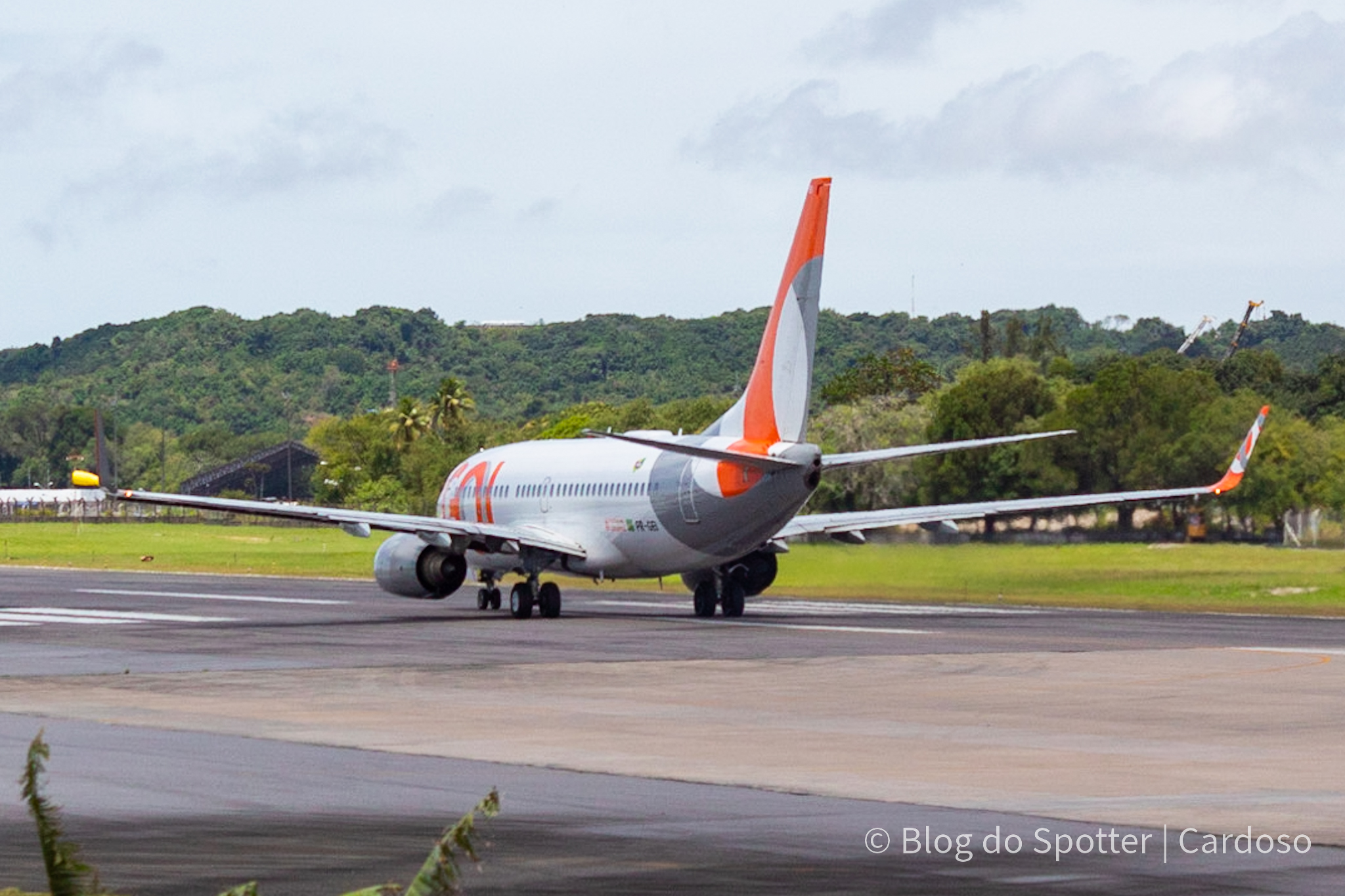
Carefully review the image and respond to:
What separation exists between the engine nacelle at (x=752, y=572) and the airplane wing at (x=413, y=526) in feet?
8.15

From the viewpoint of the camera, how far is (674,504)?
41250mm

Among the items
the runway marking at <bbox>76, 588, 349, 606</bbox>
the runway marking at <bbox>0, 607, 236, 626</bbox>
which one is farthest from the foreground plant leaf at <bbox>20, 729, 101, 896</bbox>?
the runway marking at <bbox>76, 588, 349, 606</bbox>

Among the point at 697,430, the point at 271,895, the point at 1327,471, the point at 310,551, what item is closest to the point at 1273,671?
the point at 271,895

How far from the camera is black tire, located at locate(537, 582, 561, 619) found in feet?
141

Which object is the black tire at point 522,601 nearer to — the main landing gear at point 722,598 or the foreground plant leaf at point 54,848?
the main landing gear at point 722,598

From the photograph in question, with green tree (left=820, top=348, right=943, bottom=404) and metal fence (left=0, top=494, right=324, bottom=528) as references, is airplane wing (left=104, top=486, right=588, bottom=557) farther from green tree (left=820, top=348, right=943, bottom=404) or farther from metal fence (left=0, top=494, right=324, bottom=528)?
green tree (left=820, top=348, right=943, bottom=404)

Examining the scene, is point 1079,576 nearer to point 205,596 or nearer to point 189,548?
point 205,596

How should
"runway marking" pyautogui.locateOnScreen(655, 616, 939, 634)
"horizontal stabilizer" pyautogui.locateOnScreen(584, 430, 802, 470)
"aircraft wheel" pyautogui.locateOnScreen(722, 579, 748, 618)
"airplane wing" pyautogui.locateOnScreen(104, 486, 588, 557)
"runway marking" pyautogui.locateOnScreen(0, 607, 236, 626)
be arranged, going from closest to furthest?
"runway marking" pyautogui.locateOnScreen(655, 616, 939, 634)
"horizontal stabilizer" pyautogui.locateOnScreen(584, 430, 802, 470)
"airplane wing" pyautogui.locateOnScreen(104, 486, 588, 557)
"runway marking" pyautogui.locateOnScreen(0, 607, 236, 626)
"aircraft wheel" pyautogui.locateOnScreen(722, 579, 748, 618)

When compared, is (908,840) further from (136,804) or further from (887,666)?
(887,666)

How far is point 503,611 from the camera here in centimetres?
4712

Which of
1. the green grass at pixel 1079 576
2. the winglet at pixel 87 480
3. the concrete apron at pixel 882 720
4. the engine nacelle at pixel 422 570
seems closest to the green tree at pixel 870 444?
the green grass at pixel 1079 576

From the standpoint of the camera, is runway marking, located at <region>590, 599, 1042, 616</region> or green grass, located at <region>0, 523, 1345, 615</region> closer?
runway marking, located at <region>590, 599, 1042, 616</region>

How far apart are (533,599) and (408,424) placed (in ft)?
424

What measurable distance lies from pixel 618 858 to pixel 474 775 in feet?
15.0
